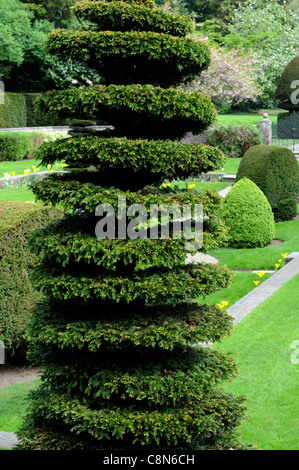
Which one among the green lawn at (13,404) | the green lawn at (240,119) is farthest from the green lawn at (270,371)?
the green lawn at (240,119)

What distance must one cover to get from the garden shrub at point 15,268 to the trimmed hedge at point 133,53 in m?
3.17

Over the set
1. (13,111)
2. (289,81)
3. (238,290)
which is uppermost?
(289,81)

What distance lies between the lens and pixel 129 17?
4.48 metres

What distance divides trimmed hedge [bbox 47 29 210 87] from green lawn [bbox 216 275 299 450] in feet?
7.46

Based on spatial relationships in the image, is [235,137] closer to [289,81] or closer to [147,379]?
[289,81]

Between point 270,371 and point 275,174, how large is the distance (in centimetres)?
906

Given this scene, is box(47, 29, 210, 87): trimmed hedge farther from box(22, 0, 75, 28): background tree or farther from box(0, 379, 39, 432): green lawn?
box(22, 0, 75, 28): background tree

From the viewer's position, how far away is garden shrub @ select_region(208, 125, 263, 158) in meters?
24.3

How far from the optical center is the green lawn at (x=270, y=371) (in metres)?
5.52

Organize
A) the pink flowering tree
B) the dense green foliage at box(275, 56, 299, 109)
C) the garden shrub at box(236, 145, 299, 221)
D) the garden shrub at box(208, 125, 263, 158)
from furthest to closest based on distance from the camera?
the dense green foliage at box(275, 56, 299, 109) → the pink flowering tree → the garden shrub at box(208, 125, 263, 158) → the garden shrub at box(236, 145, 299, 221)

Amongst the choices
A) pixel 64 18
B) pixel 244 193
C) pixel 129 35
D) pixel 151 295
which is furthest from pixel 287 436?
pixel 64 18

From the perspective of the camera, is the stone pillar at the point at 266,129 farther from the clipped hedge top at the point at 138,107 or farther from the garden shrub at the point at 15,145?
the clipped hedge top at the point at 138,107

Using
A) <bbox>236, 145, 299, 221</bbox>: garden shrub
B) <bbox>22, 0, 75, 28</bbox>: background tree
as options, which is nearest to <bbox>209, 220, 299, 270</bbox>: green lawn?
<bbox>236, 145, 299, 221</bbox>: garden shrub

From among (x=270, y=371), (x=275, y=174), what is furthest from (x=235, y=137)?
(x=270, y=371)
